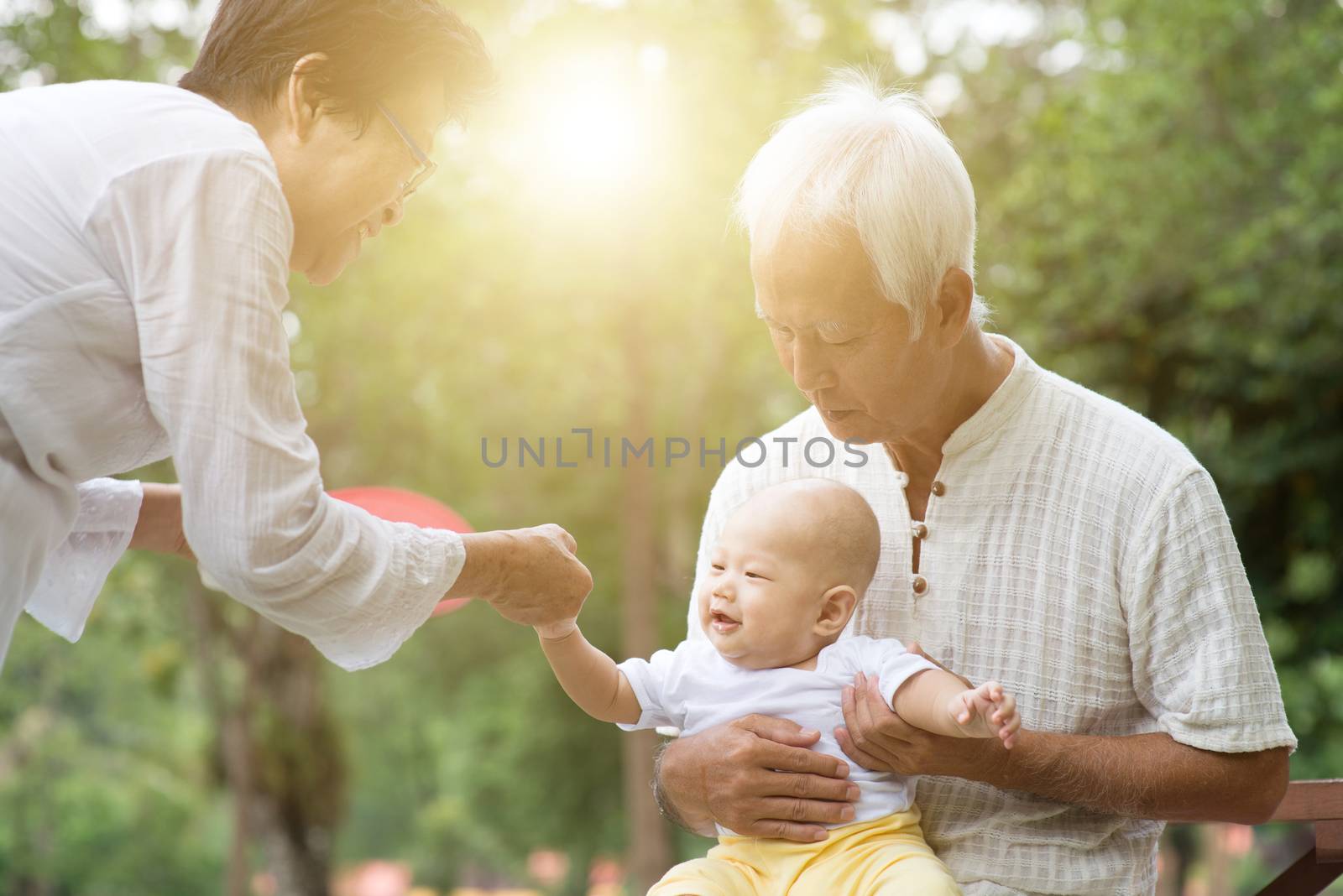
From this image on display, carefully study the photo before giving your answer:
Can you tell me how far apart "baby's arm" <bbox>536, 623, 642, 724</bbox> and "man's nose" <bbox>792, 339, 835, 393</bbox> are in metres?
0.59

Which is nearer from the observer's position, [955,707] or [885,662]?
[955,707]

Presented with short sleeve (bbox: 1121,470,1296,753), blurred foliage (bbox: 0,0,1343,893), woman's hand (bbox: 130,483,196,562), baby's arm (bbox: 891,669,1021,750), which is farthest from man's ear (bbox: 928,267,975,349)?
blurred foliage (bbox: 0,0,1343,893)

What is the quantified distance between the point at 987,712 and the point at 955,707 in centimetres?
5

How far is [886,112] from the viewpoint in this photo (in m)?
2.38

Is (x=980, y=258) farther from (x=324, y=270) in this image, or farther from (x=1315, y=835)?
(x=324, y=270)

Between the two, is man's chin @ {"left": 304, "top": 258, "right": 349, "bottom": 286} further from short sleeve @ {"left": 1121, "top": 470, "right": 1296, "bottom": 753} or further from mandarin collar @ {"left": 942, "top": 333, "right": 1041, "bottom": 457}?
short sleeve @ {"left": 1121, "top": 470, "right": 1296, "bottom": 753}

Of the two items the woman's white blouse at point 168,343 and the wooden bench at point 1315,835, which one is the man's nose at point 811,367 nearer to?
the woman's white blouse at point 168,343

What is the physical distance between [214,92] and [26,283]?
44cm

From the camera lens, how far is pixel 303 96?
1.92m

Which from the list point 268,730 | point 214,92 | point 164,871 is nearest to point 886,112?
point 214,92

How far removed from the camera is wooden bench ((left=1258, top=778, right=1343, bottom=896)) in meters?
2.54

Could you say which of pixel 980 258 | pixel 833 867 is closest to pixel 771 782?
pixel 833 867

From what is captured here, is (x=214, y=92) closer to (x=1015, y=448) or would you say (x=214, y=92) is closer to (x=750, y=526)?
(x=750, y=526)

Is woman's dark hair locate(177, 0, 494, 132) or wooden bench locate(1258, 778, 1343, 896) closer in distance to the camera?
woman's dark hair locate(177, 0, 494, 132)
